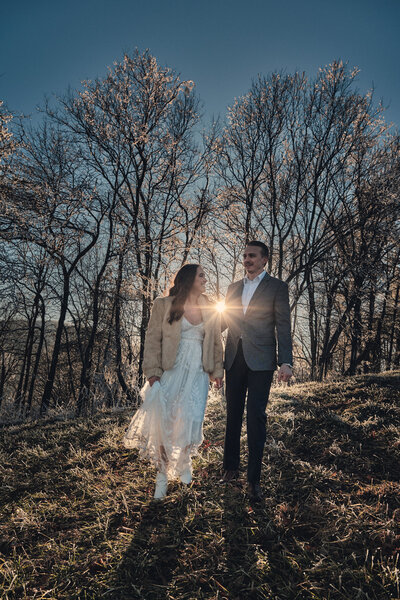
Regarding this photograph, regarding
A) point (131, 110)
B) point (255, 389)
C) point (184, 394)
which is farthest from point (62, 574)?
point (131, 110)

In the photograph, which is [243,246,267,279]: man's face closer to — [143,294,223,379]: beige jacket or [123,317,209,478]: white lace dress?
[143,294,223,379]: beige jacket

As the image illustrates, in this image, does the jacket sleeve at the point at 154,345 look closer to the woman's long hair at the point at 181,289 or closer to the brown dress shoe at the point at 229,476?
the woman's long hair at the point at 181,289

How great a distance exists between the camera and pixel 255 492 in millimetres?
2941

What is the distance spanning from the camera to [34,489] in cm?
330

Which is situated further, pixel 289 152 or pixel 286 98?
pixel 289 152

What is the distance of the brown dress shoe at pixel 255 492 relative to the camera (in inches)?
115

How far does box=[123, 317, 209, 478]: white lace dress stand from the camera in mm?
2975

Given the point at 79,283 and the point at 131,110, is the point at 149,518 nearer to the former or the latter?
the point at 131,110

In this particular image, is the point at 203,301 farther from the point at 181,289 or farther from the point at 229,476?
the point at 229,476

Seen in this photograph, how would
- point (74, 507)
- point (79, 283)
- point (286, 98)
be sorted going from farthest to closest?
point (79, 283)
point (286, 98)
point (74, 507)

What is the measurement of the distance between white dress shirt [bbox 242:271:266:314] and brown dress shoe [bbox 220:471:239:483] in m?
1.63

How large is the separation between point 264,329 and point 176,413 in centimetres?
114

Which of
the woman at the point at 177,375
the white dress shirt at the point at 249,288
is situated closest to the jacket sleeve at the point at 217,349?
the woman at the point at 177,375

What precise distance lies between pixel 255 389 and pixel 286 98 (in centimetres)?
1161
